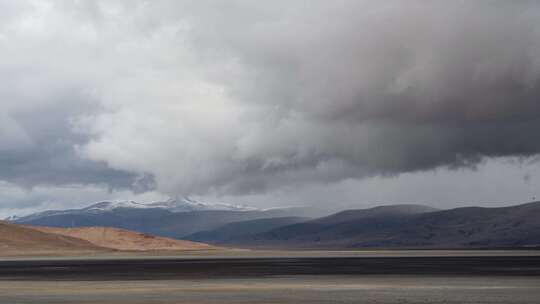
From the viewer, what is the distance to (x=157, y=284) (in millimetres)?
72750

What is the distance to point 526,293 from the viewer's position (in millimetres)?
58031

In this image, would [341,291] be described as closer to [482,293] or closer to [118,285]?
[482,293]

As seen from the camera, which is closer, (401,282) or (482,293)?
(482,293)

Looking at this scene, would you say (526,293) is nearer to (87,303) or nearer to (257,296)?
(257,296)

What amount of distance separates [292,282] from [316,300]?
2085cm

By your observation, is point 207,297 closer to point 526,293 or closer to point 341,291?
point 341,291

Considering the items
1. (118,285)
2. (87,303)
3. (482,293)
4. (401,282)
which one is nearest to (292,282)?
(401,282)

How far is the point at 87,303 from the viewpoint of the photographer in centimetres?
5294

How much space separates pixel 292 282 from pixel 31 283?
24.5 m

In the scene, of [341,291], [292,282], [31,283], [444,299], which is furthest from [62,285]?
[444,299]

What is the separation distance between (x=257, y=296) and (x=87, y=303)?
11.8 metres

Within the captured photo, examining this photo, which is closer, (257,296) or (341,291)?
(257,296)

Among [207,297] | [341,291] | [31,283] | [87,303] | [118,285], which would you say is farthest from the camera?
[31,283]

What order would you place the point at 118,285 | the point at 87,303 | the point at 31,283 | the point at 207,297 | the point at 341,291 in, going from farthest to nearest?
the point at 31,283 < the point at 118,285 < the point at 341,291 < the point at 207,297 < the point at 87,303
